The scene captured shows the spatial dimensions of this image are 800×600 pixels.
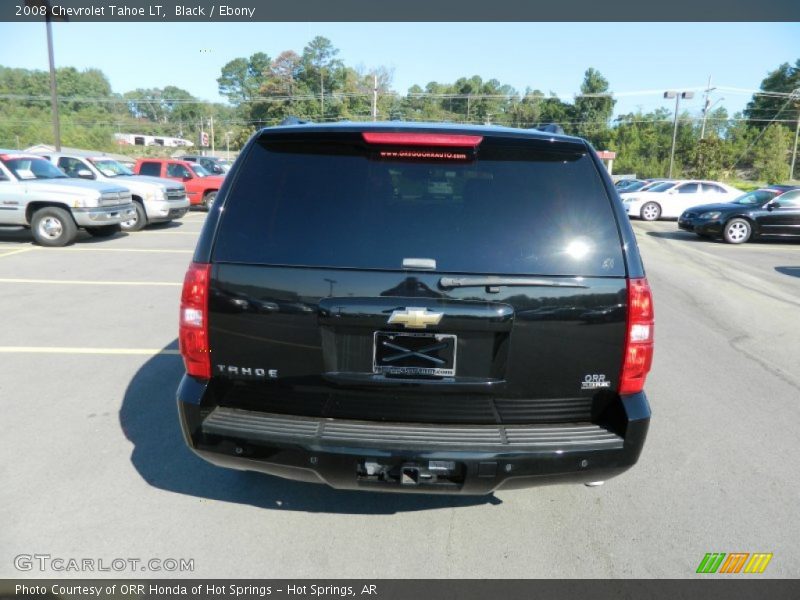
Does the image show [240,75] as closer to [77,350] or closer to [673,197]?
[673,197]

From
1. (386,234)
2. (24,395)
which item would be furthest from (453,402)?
(24,395)

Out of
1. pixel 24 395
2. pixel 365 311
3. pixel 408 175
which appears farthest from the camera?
pixel 24 395

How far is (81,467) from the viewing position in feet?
11.2

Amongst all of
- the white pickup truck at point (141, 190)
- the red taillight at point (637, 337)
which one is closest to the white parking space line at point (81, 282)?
the white pickup truck at point (141, 190)

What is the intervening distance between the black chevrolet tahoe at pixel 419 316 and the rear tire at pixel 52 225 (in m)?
11.3

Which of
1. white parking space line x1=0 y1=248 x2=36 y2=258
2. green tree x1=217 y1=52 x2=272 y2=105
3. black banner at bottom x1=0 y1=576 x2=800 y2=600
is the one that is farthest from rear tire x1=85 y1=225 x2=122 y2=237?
green tree x1=217 y1=52 x2=272 y2=105

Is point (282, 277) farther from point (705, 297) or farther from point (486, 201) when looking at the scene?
point (705, 297)

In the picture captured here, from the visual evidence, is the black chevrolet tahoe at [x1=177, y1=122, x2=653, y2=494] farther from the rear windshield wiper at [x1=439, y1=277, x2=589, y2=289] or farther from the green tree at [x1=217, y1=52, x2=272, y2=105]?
the green tree at [x1=217, y1=52, x2=272, y2=105]

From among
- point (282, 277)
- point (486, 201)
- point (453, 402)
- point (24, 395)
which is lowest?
point (24, 395)

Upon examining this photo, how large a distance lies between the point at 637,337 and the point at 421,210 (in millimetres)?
1143

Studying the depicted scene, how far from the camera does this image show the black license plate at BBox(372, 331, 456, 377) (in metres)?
2.47

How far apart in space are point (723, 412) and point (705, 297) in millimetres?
5054

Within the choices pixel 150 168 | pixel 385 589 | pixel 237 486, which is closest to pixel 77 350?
pixel 237 486

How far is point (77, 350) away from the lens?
5.51 m
